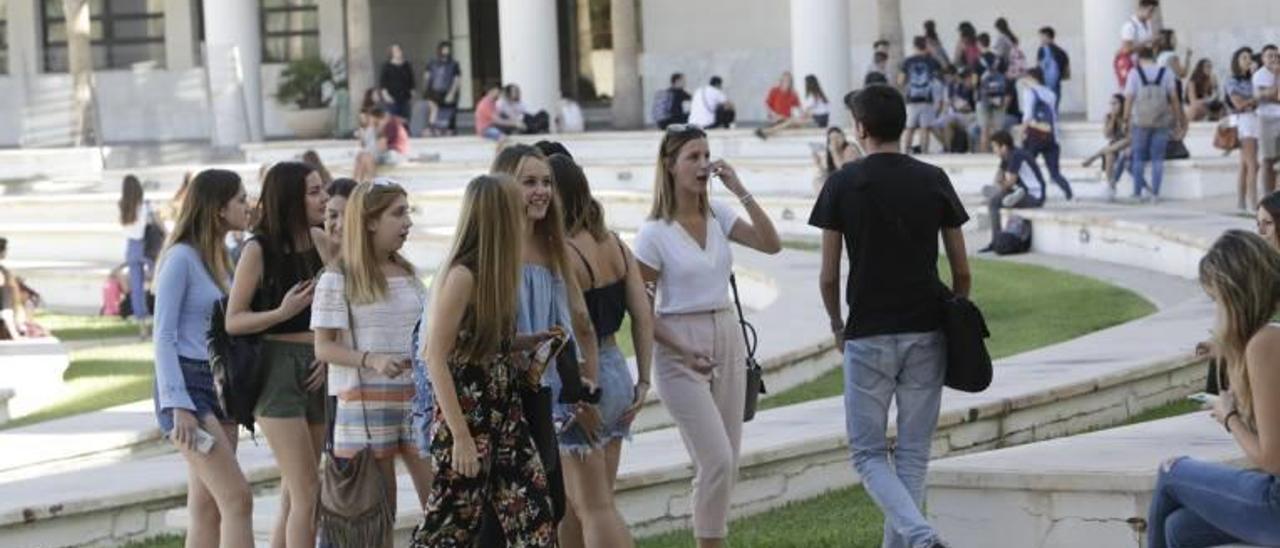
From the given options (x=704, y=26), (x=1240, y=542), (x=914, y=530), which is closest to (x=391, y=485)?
(x=914, y=530)

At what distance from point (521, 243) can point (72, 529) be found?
12.4 feet

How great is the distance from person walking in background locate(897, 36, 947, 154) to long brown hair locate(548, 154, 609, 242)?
19643 millimetres

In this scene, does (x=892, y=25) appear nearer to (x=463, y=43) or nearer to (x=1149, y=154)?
(x=1149, y=154)

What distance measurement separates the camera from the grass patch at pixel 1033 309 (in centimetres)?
1458

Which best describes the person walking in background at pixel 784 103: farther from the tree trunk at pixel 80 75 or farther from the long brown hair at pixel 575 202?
the long brown hair at pixel 575 202

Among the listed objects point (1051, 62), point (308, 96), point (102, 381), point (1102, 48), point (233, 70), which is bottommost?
point (102, 381)

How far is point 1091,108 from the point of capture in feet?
96.8

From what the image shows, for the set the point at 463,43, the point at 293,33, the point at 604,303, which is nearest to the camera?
the point at 604,303

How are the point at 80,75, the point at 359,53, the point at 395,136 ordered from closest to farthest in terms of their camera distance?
the point at 395,136
the point at 80,75
the point at 359,53

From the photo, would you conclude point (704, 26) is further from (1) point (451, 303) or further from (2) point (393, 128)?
(1) point (451, 303)

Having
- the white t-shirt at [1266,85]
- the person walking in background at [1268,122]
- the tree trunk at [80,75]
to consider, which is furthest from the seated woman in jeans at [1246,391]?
the tree trunk at [80,75]

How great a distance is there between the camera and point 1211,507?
22.2ft

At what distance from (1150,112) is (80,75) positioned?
1764cm

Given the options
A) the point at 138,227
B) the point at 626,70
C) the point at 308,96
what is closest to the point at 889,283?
the point at 138,227
